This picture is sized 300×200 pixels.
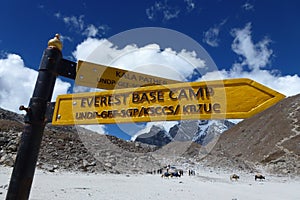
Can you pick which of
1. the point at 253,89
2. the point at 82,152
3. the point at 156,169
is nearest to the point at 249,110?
the point at 253,89

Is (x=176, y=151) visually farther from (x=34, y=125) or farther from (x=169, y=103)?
(x=34, y=125)

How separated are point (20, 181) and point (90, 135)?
35595mm

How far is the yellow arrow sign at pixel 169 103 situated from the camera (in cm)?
225

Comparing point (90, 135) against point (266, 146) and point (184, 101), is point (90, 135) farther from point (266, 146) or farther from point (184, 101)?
point (266, 146)

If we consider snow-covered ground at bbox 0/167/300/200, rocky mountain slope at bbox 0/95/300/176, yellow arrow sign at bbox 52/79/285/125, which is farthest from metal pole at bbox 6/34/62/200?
snow-covered ground at bbox 0/167/300/200

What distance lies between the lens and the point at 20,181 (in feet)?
7.78

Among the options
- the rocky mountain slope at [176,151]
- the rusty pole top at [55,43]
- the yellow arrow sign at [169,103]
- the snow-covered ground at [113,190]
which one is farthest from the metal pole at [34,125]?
the snow-covered ground at [113,190]

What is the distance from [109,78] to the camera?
3.03 metres

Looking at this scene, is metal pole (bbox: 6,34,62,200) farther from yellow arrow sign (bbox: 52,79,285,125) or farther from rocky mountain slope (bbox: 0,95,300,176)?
rocky mountain slope (bbox: 0,95,300,176)

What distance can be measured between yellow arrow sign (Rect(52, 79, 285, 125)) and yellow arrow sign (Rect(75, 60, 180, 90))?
0.17 metres

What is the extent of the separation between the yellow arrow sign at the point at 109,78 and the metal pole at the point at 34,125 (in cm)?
28

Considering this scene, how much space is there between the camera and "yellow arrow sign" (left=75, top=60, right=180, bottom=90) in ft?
9.52

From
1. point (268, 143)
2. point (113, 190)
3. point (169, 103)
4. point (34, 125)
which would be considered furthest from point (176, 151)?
point (34, 125)

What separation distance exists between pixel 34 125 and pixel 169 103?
1336 millimetres
